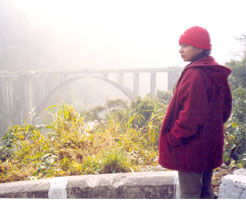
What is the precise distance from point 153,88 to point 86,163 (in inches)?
186

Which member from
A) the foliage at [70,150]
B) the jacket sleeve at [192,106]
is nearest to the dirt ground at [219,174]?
the foliage at [70,150]

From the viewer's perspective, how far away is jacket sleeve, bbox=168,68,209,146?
96 cm

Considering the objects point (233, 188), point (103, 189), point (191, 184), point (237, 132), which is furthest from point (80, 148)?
point (237, 132)

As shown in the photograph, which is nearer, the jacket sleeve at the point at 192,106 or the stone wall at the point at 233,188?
the jacket sleeve at the point at 192,106

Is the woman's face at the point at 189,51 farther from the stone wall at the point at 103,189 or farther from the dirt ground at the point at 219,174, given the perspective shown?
the dirt ground at the point at 219,174

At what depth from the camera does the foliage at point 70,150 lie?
1.71 meters

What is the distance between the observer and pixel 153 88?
625 cm

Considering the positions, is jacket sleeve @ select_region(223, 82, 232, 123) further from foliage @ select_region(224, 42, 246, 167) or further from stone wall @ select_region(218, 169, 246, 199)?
foliage @ select_region(224, 42, 246, 167)

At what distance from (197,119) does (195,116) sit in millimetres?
18

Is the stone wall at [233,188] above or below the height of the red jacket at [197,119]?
below

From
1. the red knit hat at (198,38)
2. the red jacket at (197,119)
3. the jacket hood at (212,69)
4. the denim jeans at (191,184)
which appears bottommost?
the denim jeans at (191,184)

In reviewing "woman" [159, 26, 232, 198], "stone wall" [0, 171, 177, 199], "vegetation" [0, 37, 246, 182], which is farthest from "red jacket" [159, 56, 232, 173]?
"vegetation" [0, 37, 246, 182]

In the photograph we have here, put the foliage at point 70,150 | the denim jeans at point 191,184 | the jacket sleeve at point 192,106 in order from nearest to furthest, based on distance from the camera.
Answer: the jacket sleeve at point 192,106, the denim jeans at point 191,184, the foliage at point 70,150

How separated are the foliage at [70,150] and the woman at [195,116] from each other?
67 cm
